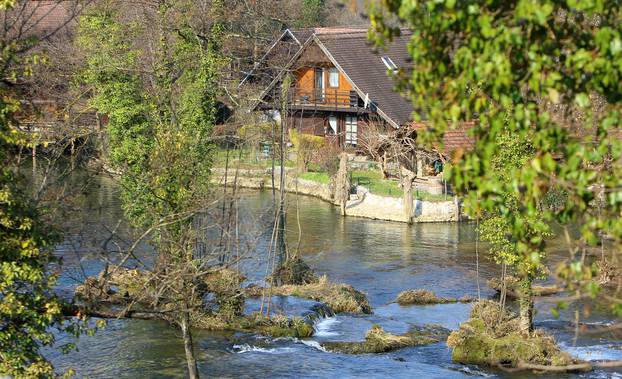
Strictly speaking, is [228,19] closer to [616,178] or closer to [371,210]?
[371,210]

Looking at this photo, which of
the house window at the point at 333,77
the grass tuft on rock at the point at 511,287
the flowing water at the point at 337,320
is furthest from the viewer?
the house window at the point at 333,77

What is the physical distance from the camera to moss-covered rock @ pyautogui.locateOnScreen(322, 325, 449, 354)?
79.9 feet

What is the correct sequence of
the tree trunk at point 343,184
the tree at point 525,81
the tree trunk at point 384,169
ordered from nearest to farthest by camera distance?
the tree at point 525,81 → the tree trunk at point 343,184 → the tree trunk at point 384,169

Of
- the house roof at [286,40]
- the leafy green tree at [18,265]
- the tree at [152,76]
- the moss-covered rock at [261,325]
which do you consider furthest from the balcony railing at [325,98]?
the leafy green tree at [18,265]

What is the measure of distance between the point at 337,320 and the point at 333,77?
1157 inches

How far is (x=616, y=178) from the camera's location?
8148 mm

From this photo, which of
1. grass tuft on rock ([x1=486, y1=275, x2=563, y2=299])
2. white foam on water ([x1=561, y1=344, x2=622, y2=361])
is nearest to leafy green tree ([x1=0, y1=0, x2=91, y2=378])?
white foam on water ([x1=561, y1=344, x2=622, y2=361])

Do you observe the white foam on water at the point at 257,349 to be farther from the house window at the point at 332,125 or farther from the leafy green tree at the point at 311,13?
the leafy green tree at the point at 311,13

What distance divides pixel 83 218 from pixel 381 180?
2822cm

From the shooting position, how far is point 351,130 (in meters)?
54.3

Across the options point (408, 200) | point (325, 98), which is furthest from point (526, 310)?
point (325, 98)

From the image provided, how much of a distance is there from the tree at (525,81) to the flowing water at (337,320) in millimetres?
8991

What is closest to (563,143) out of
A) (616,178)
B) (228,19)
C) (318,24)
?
(616,178)

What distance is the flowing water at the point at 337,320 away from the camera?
73.7 ft
